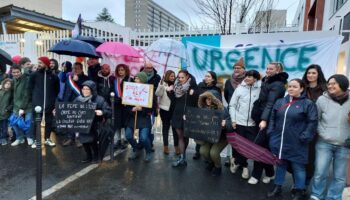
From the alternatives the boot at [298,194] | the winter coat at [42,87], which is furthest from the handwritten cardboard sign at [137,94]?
the boot at [298,194]

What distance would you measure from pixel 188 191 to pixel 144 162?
147 cm

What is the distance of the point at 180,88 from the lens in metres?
5.14

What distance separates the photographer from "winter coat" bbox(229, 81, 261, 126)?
4.46 meters

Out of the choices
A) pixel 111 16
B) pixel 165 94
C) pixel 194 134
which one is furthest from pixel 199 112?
pixel 111 16

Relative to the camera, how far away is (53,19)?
1700cm

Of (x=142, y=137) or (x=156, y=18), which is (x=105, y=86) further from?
(x=156, y=18)

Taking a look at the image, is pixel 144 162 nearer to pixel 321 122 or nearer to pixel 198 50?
pixel 198 50

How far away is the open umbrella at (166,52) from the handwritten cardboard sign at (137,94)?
4.46 feet

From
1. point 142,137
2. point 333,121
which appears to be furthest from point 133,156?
point 333,121

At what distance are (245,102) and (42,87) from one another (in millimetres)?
4281

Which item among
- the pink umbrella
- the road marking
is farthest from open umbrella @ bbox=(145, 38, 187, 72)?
the road marking

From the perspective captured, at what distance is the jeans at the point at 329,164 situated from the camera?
3717mm

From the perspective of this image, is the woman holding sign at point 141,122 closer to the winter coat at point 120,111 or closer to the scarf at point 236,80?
the winter coat at point 120,111

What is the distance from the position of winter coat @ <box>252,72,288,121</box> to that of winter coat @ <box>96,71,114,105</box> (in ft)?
10.0
